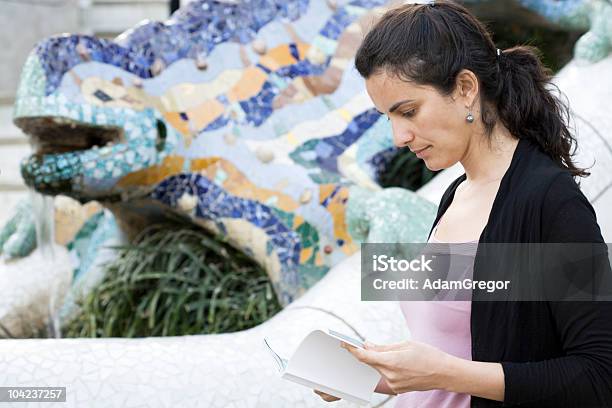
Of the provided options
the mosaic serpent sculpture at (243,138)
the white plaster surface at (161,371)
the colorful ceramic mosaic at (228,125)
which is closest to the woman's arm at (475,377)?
the white plaster surface at (161,371)

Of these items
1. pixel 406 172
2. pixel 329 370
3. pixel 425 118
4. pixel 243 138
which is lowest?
pixel 406 172

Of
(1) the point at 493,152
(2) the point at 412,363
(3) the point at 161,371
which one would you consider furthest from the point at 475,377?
(3) the point at 161,371

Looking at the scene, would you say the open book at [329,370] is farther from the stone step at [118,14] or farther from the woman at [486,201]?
the stone step at [118,14]

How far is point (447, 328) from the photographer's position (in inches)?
55.2

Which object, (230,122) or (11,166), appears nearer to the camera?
(230,122)

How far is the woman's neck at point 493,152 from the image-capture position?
4.58 feet

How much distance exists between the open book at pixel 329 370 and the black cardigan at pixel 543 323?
0.16 metres

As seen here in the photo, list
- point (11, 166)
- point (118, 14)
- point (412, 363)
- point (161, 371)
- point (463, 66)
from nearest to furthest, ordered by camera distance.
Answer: point (412, 363)
point (463, 66)
point (161, 371)
point (11, 166)
point (118, 14)

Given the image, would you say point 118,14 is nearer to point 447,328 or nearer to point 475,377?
point 447,328

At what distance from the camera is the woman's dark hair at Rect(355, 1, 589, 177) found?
138cm

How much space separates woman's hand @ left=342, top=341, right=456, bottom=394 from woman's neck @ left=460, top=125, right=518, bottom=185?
31 centimetres

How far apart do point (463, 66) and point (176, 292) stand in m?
2.33

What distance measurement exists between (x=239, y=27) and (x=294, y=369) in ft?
8.32

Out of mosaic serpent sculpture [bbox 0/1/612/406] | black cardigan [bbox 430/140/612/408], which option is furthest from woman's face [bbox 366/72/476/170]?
mosaic serpent sculpture [bbox 0/1/612/406]
